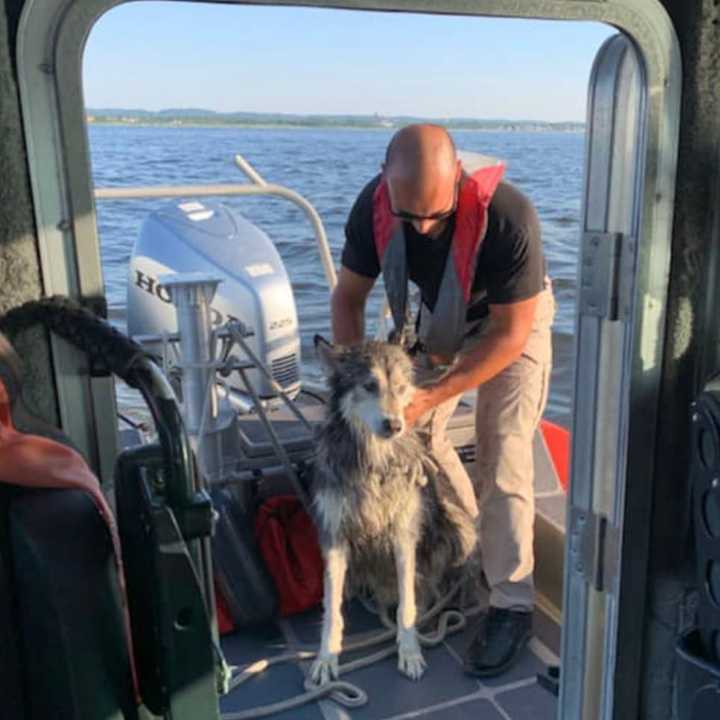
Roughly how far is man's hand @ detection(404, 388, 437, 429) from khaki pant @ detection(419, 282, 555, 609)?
8 centimetres

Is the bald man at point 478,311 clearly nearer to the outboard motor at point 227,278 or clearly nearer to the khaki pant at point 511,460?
the khaki pant at point 511,460

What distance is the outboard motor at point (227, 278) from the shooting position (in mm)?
4168

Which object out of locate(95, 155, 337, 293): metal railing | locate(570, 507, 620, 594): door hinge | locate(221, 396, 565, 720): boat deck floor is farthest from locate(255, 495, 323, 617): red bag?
locate(570, 507, 620, 594): door hinge

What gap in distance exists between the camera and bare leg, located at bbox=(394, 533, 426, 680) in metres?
2.84

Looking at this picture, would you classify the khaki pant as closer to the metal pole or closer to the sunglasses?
the sunglasses

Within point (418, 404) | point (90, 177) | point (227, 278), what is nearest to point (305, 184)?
point (227, 278)

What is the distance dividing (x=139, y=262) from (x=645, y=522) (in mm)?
3338

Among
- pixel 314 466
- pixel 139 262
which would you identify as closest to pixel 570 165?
pixel 139 262

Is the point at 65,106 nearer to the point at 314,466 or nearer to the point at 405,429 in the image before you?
the point at 405,429

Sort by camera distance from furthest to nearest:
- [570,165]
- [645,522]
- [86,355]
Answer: [570,165], [645,522], [86,355]

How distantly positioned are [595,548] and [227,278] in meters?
2.76

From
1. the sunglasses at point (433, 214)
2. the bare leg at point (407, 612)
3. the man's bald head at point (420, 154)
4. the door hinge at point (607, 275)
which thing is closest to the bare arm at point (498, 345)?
the sunglasses at point (433, 214)

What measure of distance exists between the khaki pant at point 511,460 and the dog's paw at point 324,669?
57cm

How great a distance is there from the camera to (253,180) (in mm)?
3980
